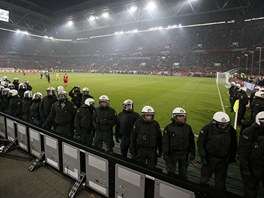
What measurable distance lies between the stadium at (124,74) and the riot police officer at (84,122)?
44 cm

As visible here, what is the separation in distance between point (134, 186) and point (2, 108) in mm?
8280

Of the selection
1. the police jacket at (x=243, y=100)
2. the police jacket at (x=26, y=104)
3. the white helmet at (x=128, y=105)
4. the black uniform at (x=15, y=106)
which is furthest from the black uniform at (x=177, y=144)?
the police jacket at (x=243, y=100)

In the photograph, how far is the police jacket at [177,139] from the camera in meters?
4.39

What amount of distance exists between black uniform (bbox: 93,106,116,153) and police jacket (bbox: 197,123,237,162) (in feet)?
8.98

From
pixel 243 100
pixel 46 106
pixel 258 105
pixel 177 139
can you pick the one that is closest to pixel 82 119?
pixel 46 106

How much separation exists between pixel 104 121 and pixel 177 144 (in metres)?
2.35

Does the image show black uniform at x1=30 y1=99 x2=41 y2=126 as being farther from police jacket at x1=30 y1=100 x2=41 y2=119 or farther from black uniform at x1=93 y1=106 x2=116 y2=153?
black uniform at x1=93 y1=106 x2=116 y2=153

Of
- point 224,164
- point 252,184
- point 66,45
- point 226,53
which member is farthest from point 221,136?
point 66,45

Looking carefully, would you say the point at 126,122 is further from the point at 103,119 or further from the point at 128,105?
the point at 103,119

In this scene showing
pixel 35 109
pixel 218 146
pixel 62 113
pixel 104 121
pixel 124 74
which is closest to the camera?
pixel 218 146

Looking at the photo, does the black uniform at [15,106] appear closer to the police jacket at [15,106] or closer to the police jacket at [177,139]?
the police jacket at [15,106]

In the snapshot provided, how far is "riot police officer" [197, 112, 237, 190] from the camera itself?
A: 3.98m

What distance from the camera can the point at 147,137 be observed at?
15.3 feet

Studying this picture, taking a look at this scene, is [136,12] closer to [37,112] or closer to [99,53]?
[37,112]
